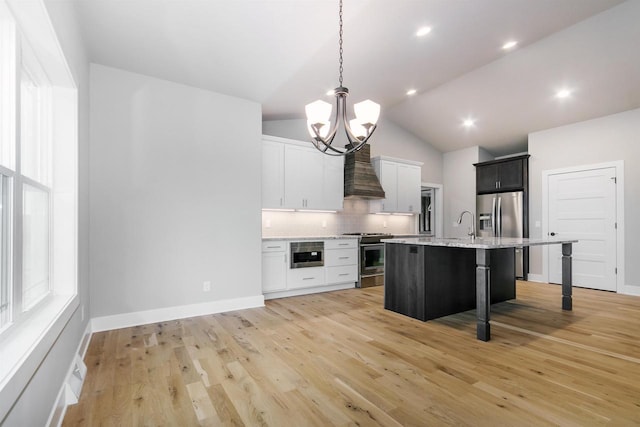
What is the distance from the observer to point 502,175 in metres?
6.37

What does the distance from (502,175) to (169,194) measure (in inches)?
239

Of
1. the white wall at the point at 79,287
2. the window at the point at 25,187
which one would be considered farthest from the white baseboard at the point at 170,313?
the window at the point at 25,187

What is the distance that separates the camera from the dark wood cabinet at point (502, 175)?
20.0ft

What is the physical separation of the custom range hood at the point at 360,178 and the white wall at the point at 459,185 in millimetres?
2459

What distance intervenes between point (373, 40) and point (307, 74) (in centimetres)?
85

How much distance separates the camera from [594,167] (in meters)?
5.25

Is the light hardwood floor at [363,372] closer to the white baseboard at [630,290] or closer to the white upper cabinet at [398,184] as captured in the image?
the white baseboard at [630,290]

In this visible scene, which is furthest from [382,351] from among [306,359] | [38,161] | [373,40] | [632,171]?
[632,171]

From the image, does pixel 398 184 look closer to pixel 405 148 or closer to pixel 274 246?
pixel 405 148

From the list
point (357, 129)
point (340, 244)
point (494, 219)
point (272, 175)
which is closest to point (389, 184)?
point (340, 244)

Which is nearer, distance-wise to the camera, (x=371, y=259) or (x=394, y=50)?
(x=394, y=50)

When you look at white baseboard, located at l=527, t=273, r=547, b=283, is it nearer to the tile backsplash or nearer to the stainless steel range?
the tile backsplash

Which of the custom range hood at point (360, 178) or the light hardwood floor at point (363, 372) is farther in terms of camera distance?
→ the custom range hood at point (360, 178)

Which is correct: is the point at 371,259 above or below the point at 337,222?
below
